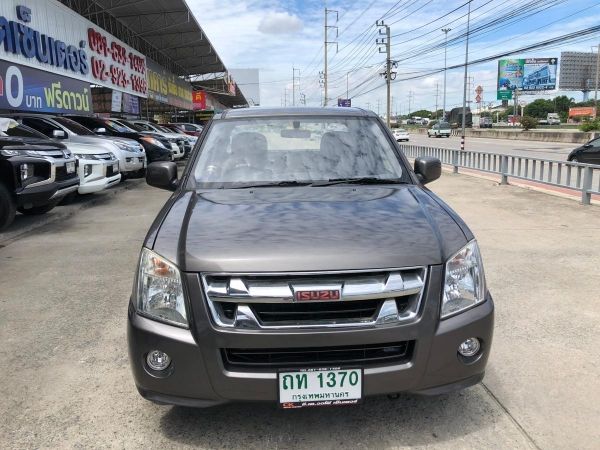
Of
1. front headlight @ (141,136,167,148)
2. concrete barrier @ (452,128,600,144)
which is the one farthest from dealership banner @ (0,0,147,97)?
concrete barrier @ (452,128,600,144)

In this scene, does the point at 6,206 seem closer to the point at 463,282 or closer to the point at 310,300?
the point at 310,300

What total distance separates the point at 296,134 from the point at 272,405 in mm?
2108

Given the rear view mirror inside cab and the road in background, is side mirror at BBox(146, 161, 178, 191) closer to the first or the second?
the rear view mirror inside cab

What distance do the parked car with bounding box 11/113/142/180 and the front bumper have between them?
8128mm

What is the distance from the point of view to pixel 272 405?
2.54m

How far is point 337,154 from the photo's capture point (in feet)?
12.8

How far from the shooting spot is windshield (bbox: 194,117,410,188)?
12.1ft

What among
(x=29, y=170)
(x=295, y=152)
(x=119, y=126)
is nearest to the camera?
(x=295, y=152)

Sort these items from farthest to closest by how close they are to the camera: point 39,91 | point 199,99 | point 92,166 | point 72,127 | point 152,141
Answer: point 199,99
point 152,141
point 39,91
point 72,127
point 92,166

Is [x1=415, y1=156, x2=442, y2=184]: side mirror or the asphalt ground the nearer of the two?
the asphalt ground

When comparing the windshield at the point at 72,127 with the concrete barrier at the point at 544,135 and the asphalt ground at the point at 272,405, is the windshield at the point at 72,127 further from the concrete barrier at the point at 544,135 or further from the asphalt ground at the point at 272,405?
the concrete barrier at the point at 544,135

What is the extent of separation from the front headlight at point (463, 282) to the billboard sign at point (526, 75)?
8336 centimetres

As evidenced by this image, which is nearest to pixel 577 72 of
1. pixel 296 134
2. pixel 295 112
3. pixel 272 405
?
pixel 295 112

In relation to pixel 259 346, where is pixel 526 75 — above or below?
above
